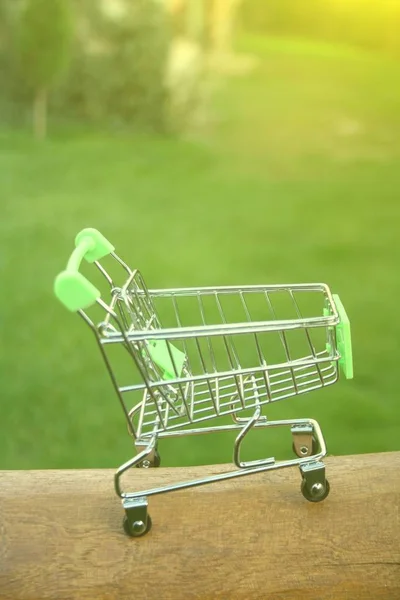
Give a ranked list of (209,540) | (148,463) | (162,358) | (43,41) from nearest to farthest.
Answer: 1. (209,540)
2. (162,358)
3. (148,463)
4. (43,41)

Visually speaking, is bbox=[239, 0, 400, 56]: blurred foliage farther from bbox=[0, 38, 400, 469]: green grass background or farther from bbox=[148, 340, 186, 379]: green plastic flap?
bbox=[148, 340, 186, 379]: green plastic flap

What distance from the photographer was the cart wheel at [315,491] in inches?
45.0

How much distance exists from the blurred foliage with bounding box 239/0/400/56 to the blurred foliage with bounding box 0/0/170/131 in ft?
0.92

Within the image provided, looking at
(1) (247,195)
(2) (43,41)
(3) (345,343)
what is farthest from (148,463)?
(2) (43,41)

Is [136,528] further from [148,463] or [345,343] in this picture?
[345,343]

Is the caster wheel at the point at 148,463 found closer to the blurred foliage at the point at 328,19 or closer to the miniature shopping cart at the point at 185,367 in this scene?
the miniature shopping cart at the point at 185,367

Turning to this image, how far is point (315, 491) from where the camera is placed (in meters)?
1.15

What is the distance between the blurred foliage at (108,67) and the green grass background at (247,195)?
7 centimetres

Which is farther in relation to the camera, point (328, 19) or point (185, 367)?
point (328, 19)

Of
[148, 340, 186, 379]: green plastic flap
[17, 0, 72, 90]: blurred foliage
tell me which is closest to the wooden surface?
[148, 340, 186, 379]: green plastic flap

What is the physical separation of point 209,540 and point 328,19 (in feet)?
5.18

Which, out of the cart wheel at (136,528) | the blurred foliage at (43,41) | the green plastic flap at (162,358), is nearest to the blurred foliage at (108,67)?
the blurred foliage at (43,41)

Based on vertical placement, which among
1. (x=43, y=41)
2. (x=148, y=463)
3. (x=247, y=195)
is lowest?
(x=148, y=463)

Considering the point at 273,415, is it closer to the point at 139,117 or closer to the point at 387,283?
the point at 387,283
